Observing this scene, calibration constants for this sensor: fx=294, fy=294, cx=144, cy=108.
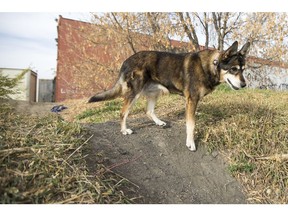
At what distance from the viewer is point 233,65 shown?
8.87ft

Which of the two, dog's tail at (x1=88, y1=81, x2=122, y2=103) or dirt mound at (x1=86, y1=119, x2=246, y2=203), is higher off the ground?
dog's tail at (x1=88, y1=81, x2=122, y2=103)

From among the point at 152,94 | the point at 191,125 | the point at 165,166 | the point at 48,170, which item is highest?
the point at 152,94

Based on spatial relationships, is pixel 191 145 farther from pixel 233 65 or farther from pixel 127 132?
pixel 233 65

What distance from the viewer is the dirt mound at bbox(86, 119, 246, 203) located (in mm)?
2309

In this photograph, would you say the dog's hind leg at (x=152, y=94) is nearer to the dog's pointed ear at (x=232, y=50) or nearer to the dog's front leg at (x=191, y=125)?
the dog's front leg at (x=191, y=125)

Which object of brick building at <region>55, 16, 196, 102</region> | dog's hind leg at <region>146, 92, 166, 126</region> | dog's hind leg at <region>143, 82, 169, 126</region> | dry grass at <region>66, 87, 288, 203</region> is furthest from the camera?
brick building at <region>55, 16, 196, 102</region>

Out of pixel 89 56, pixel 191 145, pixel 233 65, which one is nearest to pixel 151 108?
pixel 191 145

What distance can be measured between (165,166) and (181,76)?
0.94 metres

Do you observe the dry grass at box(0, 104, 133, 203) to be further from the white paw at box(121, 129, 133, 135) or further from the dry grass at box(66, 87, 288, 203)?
the dry grass at box(66, 87, 288, 203)

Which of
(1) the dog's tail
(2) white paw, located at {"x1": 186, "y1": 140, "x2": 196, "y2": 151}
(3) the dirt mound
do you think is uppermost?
(1) the dog's tail

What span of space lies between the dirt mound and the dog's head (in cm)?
70

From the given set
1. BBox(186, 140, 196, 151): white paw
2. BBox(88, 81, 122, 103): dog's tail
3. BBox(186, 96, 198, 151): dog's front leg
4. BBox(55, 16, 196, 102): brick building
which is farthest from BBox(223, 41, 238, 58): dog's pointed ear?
BBox(55, 16, 196, 102): brick building

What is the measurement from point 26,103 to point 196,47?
125 inches

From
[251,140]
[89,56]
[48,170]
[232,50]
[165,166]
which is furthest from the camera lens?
[89,56]
